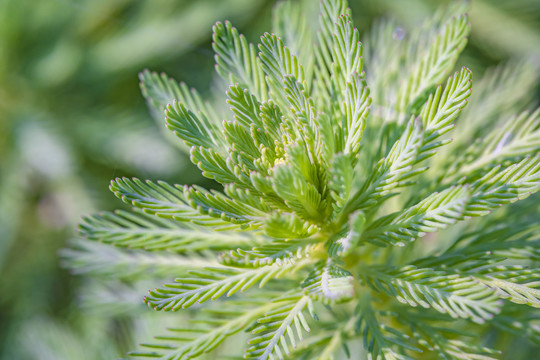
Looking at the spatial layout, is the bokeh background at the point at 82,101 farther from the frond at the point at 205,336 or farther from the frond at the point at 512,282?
the frond at the point at 512,282

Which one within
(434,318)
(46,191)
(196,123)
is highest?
(46,191)

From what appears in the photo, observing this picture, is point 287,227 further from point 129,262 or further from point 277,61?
point 129,262

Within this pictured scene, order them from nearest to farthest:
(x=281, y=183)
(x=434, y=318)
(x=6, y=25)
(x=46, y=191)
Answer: (x=281, y=183) → (x=434, y=318) → (x=6, y=25) → (x=46, y=191)

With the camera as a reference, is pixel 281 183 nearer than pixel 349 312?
Yes

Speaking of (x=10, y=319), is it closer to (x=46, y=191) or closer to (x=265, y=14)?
(x=46, y=191)

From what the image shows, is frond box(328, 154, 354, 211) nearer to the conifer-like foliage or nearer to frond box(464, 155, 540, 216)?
the conifer-like foliage

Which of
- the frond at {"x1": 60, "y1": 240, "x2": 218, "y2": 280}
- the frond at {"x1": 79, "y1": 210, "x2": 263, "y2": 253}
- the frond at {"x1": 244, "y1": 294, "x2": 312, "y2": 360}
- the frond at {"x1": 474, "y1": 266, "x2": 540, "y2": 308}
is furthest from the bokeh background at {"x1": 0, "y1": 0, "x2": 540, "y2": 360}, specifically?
the frond at {"x1": 474, "y1": 266, "x2": 540, "y2": 308}

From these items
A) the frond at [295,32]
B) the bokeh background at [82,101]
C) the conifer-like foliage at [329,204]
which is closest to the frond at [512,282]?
the conifer-like foliage at [329,204]

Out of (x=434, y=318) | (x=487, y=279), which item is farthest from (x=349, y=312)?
(x=487, y=279)
